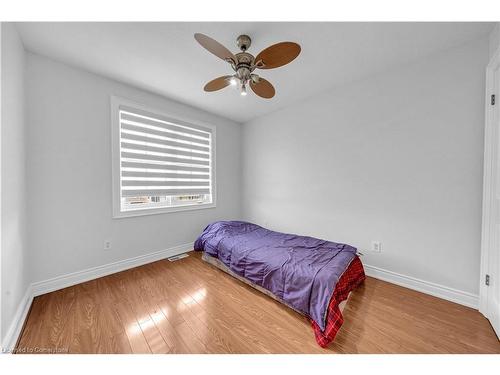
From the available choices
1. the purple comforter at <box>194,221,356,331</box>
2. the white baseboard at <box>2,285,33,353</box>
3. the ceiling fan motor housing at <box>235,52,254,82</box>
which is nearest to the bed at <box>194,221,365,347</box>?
the purple comforter at <box>194,221,356,331</box>

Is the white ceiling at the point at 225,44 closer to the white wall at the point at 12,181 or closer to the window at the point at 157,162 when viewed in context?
the white wall at the point at 12,181

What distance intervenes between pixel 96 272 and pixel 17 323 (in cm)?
80

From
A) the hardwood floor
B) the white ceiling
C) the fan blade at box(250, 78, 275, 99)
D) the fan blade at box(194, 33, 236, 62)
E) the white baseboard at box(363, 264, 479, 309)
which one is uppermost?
the white ceiling

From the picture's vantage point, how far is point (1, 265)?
1187 mm

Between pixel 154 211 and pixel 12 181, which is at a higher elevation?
pixel 12 181

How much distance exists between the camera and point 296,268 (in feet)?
5.48

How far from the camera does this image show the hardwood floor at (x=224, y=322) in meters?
1.26

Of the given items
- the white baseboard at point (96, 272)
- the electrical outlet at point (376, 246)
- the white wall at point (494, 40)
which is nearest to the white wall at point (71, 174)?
the white baseboard at point (96, 272)

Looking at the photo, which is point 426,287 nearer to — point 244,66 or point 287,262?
point 287,262

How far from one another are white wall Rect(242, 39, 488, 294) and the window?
153 cm

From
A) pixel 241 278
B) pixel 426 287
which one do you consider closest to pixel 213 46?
pixel 241 278

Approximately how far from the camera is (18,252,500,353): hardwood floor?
1.26m

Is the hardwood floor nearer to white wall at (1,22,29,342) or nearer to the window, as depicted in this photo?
white wall at (1,22,29,342)
